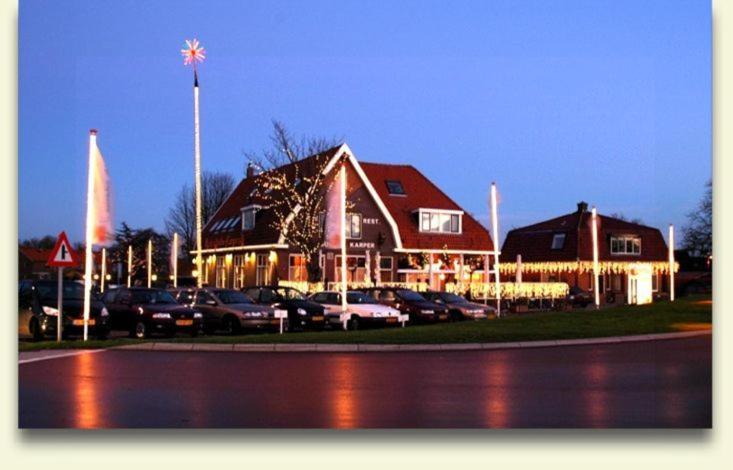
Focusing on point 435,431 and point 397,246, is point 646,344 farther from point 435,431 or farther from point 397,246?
point 397,246

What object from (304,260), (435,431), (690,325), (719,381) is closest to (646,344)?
(690,325)

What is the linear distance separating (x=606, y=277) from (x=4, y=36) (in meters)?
60.3

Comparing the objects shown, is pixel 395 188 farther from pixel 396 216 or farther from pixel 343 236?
pixel 343 236

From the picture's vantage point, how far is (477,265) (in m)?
60.7

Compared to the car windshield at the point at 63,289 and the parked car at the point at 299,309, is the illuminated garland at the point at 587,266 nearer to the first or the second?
the parked car at the point at 299,309

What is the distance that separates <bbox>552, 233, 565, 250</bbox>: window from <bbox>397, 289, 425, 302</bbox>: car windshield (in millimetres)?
34806

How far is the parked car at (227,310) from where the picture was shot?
2888 centimetres

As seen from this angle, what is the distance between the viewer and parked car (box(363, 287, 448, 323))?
35375 millimetres

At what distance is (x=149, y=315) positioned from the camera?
27.9 meters

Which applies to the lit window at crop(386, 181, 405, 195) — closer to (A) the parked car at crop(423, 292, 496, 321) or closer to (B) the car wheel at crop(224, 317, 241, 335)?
(A) the parked car at crop(423, 292, 496, 321)

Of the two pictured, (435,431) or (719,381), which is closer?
(435,431)

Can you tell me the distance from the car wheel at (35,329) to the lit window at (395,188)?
115 ft

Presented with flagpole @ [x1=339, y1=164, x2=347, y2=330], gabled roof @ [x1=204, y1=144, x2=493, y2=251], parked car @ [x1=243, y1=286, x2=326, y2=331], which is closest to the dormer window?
gabled roof @ [x1=204, y1=144, x2=493, y2=251]

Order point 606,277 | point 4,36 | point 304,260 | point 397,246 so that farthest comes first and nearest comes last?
point 606,277 → point 397,246 → point 304,260 → point 4,36
